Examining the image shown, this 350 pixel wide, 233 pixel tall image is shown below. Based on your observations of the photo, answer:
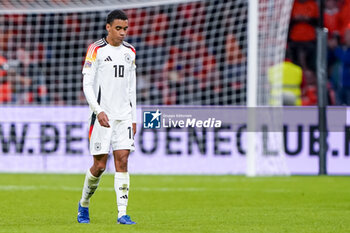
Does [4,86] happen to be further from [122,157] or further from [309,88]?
[122,157]

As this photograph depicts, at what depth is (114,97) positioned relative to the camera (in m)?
6.72

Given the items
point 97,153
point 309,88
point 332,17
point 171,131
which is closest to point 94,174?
point 97,153

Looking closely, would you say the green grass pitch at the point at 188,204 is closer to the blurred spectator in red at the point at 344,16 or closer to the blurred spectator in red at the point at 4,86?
the blurred spectator in red at the point at 4,86

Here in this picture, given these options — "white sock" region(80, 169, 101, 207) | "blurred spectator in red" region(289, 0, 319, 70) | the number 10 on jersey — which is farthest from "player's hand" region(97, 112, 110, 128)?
"blurred spectator in red" region(289, 0, 319, 70)

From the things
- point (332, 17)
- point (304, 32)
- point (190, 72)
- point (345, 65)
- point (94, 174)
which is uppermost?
point (332, 17)

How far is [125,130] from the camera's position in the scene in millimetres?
6719

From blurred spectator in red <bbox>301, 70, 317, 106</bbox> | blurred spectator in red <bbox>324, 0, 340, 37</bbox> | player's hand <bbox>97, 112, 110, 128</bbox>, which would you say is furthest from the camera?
blurred spectator in red <bbox>324, 0, 340, 37</bbox>

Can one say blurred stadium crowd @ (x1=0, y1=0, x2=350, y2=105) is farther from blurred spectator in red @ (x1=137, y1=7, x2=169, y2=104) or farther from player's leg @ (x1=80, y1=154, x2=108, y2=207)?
player's leg @ (x1=80, y1=154, x2=108, y2=207)

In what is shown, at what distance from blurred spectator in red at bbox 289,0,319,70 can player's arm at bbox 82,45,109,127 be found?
38.0 ft

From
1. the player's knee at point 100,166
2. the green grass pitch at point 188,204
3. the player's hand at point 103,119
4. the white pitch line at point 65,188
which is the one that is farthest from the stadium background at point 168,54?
the player's hand at point 103,119

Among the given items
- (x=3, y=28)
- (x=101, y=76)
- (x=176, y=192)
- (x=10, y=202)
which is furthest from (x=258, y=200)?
(x=3, y=28)

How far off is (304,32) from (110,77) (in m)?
12.0

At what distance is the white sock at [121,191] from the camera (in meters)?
6.64

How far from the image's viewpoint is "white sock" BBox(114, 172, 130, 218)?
664cm
